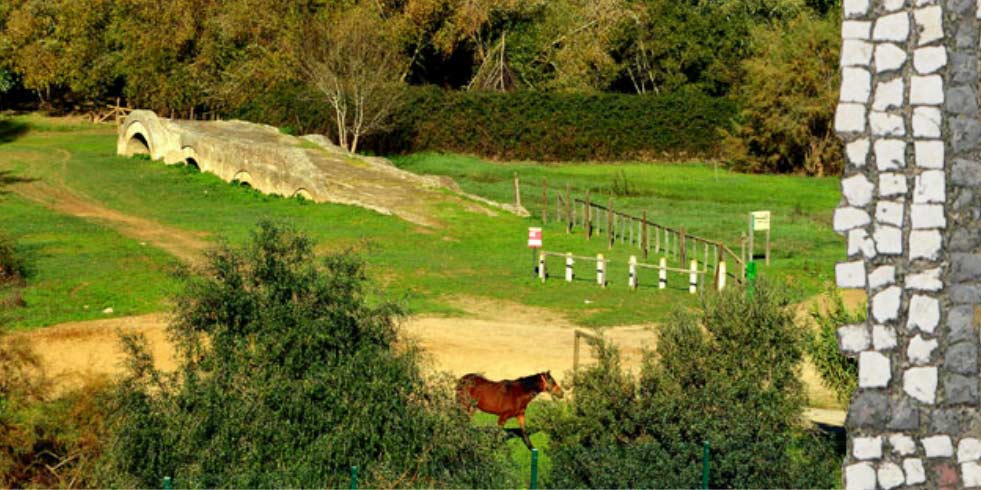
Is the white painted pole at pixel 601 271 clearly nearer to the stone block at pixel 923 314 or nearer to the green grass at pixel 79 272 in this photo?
the green grass at pixel 79 272

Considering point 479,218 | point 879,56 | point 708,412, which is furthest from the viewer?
point 479,218

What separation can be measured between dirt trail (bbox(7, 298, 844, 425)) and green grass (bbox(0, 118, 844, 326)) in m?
0.88

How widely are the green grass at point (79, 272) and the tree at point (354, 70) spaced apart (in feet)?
62.1

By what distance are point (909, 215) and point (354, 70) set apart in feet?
188

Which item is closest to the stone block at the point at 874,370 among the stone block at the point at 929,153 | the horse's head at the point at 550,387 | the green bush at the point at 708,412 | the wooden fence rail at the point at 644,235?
the stone block at the point at 929,153

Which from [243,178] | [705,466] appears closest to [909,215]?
[705,466]

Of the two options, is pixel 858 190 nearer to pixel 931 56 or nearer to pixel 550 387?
pixel 931 56

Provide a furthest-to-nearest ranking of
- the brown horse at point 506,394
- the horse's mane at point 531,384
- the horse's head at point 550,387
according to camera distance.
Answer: the horse's mane at point 531,384
the brown horse at point 506,394
the horse's head at point 550,387

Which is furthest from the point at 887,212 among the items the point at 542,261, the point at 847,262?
the point at 542,261

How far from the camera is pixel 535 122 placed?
7275 cm

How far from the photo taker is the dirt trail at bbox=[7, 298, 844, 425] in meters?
30.9

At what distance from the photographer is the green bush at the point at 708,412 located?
17.6 m

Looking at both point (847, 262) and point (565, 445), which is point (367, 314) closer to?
point (565, 445)

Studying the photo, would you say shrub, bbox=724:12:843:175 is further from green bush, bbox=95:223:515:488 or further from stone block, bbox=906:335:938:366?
stone block, bbox=906:335:938:366
